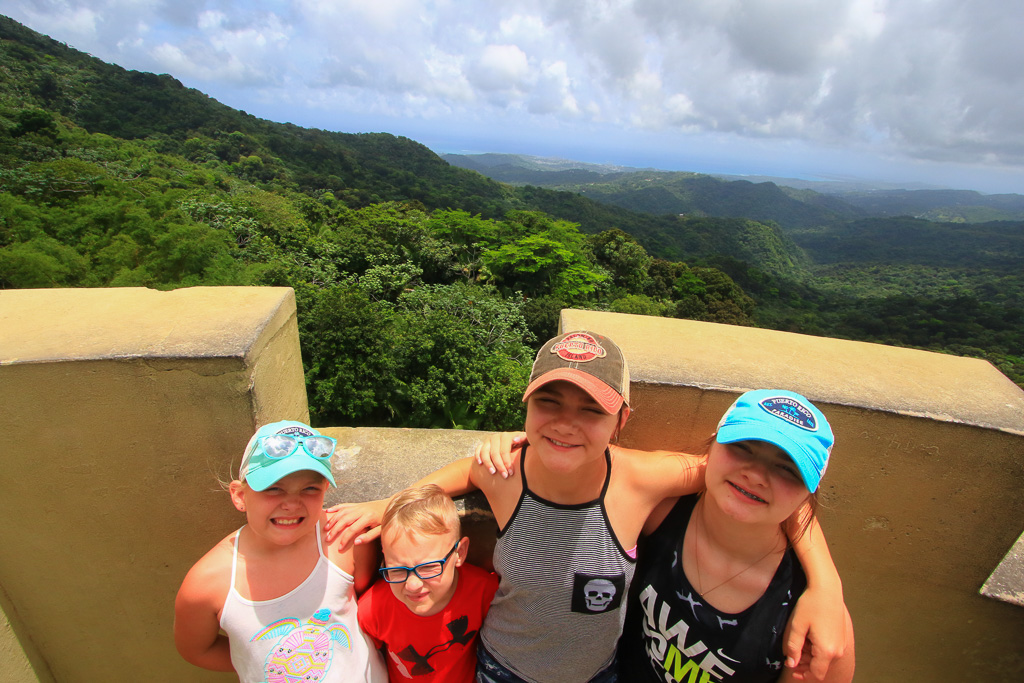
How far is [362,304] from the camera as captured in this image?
54.9 feet

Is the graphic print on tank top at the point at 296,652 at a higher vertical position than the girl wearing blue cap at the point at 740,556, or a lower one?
lower

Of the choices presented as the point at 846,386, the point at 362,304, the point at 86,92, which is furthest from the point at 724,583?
the point at 86,92

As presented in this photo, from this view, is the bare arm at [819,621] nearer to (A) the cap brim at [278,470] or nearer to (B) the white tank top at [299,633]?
(B) the white tank top at [299,633]

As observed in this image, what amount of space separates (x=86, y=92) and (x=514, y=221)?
57.5m

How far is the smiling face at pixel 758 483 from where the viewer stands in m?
1.29

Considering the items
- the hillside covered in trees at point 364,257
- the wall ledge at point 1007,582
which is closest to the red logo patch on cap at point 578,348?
the wall ledge at point 1007,582

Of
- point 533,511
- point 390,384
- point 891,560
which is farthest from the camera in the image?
point 390,384

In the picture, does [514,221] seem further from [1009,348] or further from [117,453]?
[1009,348]

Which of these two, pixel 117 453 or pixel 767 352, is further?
pixel 767 352

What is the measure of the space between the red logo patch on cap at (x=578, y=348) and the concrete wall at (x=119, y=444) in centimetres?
109

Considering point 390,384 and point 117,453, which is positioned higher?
point 117,453

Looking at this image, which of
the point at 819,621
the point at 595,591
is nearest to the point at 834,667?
the point at 819,621

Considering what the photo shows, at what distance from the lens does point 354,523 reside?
1622mm

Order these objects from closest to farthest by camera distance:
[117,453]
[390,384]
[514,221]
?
[117,453]
[390,384]
[514,221]
